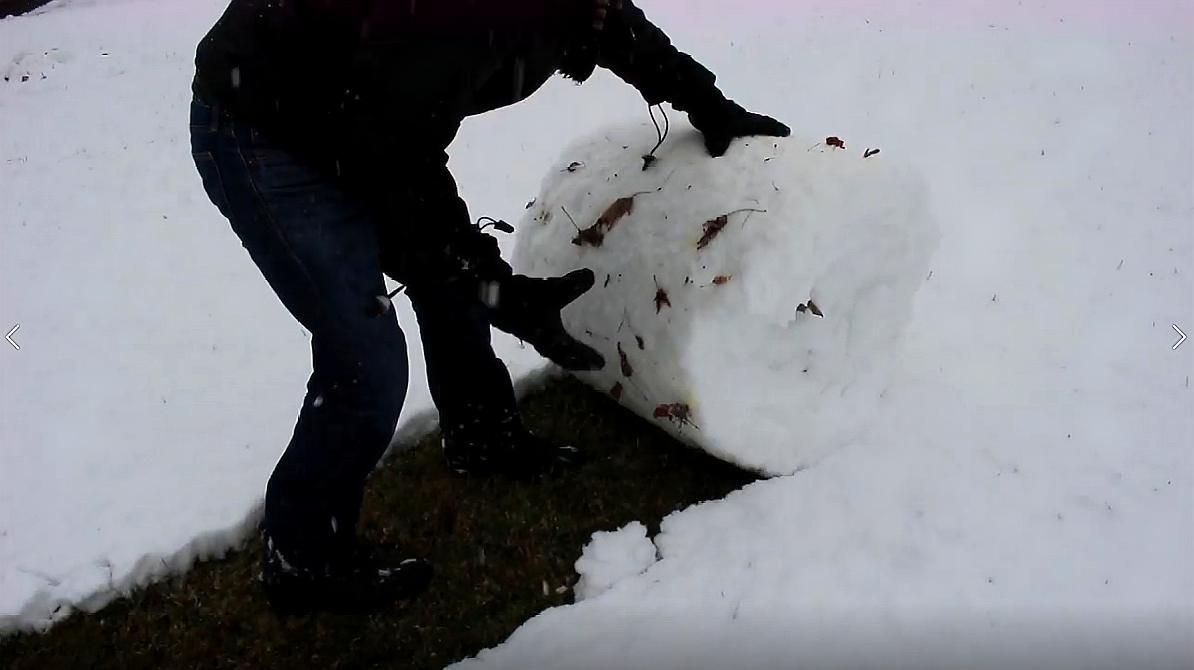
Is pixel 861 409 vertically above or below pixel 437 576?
above

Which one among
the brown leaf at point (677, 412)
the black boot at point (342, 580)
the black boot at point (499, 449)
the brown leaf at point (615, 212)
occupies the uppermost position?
the brown leaf at point (615, 212)

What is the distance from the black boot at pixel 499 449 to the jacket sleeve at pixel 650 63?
4.45ft

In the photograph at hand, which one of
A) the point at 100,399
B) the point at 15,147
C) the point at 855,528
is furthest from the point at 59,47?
the point at 855,528

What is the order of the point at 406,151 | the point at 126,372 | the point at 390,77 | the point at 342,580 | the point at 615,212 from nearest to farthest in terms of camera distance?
the point at 390,77, the point at 406,151, the point at 342,580, the point at 615,212, the point at 126,372

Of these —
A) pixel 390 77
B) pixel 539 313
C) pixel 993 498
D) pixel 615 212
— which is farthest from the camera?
pixel 615 212

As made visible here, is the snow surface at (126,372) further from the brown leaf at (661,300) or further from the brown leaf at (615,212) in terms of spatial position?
the brown leaf at (661,300)

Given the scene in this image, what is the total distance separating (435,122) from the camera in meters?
2.06

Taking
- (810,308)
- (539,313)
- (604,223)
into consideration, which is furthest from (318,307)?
(810,308)

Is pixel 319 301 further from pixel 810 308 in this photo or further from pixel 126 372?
pixel 126 372

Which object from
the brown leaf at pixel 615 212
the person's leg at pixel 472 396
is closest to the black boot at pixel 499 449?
the person's leg at pixel 472 396

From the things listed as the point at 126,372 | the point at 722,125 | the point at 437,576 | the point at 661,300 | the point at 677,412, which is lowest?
the point at 437,576

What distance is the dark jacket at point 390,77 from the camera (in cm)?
191

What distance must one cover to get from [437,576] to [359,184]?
1.50m

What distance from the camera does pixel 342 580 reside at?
2828 millimetres
